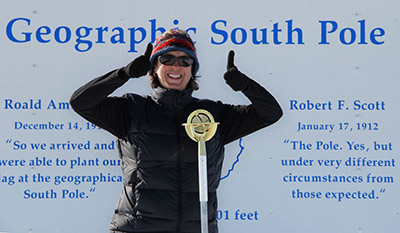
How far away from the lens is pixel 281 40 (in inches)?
120

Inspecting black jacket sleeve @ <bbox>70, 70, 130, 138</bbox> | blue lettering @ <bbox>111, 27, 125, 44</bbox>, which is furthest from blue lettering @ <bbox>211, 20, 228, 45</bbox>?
black jacket sleeve @ <bbox>70, 70, 130, 138</bbox>

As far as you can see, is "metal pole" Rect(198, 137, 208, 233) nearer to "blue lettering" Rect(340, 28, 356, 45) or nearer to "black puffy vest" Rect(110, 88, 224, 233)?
"black puffy vest" Rect(110, 88, 224, 233)

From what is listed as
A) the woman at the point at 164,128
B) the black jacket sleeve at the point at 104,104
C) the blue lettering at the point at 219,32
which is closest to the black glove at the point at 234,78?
the woman at the point at 164,128

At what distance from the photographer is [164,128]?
6.39 feet

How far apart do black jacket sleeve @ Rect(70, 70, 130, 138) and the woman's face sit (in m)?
0.16

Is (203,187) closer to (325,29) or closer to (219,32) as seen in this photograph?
(219,32)

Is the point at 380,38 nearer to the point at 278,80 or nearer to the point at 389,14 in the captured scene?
the point at 389,14

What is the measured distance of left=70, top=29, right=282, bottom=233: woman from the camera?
188 cm

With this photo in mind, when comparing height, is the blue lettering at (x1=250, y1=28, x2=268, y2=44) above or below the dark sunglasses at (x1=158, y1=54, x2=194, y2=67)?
above

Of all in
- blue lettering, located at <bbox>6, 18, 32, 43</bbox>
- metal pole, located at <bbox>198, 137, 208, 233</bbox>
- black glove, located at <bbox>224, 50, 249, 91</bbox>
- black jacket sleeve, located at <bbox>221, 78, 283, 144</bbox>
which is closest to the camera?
metal pole, located at <bbox>198, 137, 208, 233</bbox>

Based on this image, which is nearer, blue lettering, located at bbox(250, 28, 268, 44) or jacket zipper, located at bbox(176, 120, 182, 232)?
jacket zipper, located at bbox(176, 120, 182, 232)

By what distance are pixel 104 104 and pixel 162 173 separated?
1.07 ft

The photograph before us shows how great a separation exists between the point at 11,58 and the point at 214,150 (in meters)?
1.57

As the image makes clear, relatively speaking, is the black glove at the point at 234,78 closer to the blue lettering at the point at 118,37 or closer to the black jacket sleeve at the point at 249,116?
the black jacket sleeve at the point at 249,116
